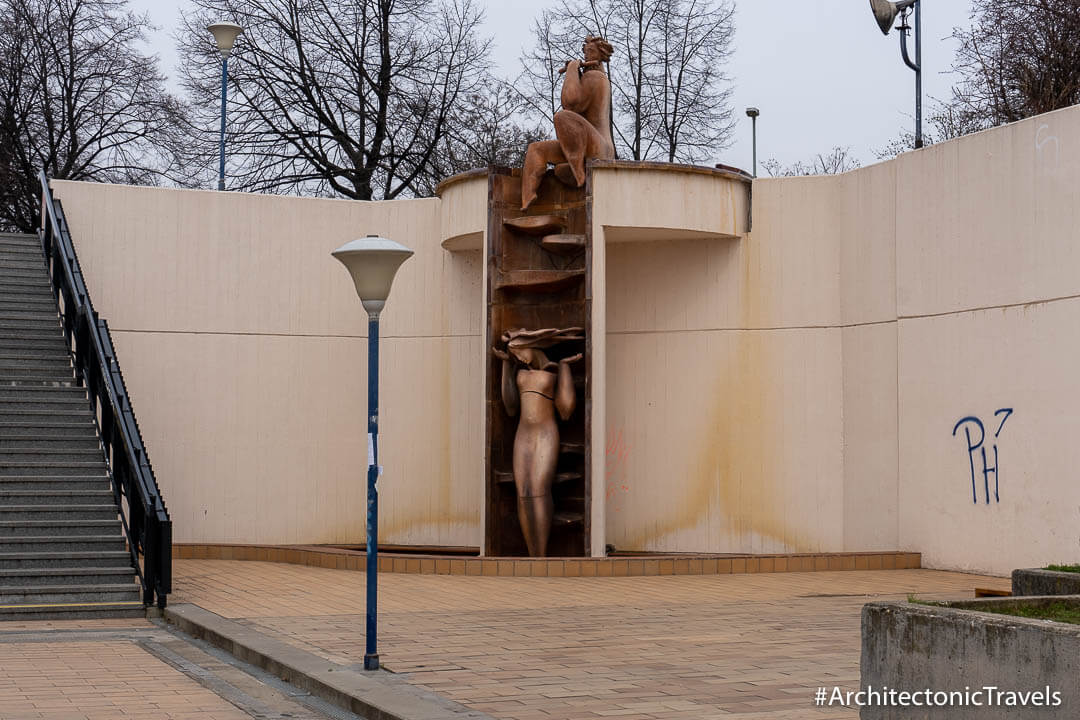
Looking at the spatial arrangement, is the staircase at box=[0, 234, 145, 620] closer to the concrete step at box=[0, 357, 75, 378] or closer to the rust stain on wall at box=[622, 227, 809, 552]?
the concrete step at box=[0, 357, 75, 378]

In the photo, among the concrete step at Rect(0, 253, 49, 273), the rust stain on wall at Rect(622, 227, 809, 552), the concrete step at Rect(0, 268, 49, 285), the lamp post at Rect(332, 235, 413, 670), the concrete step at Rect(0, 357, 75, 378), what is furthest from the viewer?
the concrete step at Rect(0, 253, 49, 273)

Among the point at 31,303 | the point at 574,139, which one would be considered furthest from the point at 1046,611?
the point at 31,303

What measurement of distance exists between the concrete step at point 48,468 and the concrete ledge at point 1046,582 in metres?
8.90

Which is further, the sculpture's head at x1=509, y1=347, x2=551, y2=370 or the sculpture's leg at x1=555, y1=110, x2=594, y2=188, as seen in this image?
the sculpture's leg at x1=555, y1=110, x2=594, y2=188

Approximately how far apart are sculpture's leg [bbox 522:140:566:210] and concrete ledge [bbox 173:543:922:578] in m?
4.09

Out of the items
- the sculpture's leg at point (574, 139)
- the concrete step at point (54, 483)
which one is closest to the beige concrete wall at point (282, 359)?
the sculpture's leg at point (574, 139)

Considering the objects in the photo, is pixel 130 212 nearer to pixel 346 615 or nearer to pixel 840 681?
pixel 346 615

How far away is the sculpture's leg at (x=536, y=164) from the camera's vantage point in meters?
16.0

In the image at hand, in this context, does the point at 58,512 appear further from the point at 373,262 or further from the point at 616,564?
Answer: the point at 373,262

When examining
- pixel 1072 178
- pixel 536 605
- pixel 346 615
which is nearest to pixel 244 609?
pixel 346 615

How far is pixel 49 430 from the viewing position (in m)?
14.3

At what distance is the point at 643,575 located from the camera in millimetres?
14477

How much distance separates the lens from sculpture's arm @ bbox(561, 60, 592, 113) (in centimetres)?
1609

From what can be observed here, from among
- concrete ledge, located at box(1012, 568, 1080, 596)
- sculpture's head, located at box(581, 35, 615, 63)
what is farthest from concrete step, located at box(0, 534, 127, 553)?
concrete ledge, located at box(1012, 568, 1080, 596)
